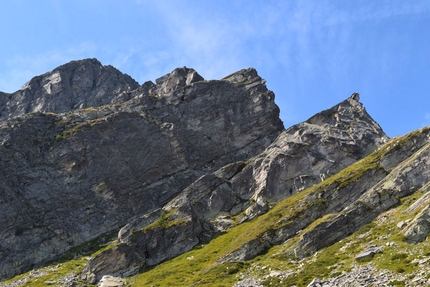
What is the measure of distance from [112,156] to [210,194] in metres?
39.0

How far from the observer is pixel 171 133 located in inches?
5408

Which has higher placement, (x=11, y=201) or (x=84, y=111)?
(x=84, y=111)

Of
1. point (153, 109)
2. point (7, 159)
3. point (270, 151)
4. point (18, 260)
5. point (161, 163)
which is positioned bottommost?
point (18, 260)

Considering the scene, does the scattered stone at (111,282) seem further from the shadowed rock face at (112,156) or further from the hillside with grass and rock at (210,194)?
the shadowed rock face at (112,156)

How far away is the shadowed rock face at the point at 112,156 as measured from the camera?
346 feet

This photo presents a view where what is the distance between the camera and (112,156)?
127688mm

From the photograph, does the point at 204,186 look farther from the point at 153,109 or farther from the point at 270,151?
the point at 153,109

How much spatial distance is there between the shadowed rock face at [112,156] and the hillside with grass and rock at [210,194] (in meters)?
0.40

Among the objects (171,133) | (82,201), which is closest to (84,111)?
(171,133)

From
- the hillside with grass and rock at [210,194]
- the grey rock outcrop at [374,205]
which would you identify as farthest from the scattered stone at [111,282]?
the grey rock outcrop at [374,205]

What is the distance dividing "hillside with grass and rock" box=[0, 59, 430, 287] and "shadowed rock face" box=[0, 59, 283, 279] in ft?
1.30

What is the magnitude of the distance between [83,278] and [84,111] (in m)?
82.0

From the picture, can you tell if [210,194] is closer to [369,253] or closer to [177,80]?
[369,253]

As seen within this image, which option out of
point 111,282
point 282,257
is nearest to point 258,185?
point 282,257
